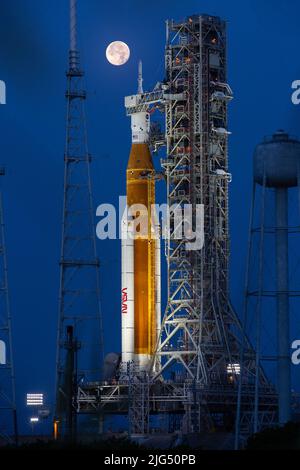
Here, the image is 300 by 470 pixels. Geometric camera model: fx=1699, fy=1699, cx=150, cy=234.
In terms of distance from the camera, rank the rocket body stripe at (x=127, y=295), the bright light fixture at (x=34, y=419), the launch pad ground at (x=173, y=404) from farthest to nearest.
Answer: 1. the bright light fixture at (x=34, y=419)
2. the rocket body stripe at (x=127, y=295)
3. the launch pad ground at (x=173, y=404)

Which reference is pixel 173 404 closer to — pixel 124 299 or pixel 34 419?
pixel 124 299

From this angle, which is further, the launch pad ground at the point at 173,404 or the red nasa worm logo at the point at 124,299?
the red nasa worm logo at the point at 124,299

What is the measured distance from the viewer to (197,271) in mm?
113812

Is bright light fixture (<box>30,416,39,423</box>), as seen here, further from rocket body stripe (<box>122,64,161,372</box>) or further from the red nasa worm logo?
the red nasa worm logo

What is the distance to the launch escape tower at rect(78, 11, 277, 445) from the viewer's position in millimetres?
111500

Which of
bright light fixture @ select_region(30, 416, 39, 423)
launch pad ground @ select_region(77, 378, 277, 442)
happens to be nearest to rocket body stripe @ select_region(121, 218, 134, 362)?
launch pad ground @ select_region(77, 378, 277, 442)

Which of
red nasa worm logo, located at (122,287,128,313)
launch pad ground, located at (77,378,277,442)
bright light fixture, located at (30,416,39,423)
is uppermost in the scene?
red nasa worm logo, located at (122,287,128,313)

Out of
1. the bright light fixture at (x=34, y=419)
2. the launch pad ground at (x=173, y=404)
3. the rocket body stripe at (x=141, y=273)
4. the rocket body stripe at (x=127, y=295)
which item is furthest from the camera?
the bright light fixture at (x=34, y=419)

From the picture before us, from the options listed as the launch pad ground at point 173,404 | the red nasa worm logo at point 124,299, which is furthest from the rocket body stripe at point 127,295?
the launch pad ground at point 173,404

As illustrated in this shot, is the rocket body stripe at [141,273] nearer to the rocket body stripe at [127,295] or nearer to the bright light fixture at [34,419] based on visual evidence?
the rocket body stripe at [127,295]

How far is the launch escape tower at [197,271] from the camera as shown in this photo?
366ft

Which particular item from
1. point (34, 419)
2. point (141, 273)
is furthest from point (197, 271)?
point (34, 419)

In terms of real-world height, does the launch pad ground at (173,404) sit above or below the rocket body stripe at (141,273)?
below
